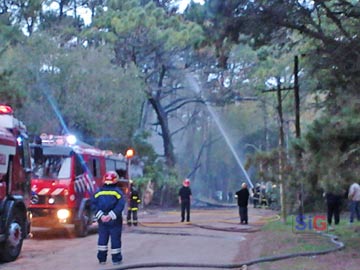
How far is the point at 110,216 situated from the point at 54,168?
710 centimetres

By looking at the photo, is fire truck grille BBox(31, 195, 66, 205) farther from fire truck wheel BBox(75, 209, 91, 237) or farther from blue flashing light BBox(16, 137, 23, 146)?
blue flashing light BBox(16, 137, 23, 146)

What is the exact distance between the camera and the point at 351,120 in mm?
10688

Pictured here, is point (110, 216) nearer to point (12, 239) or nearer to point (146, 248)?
point (12, 239)

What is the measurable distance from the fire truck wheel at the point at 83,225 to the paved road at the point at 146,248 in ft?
0.79

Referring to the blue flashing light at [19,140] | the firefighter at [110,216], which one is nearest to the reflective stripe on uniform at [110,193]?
the firefighter at [110,216]

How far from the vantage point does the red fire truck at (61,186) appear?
17922 millimetres

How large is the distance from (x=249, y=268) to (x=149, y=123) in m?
43.0

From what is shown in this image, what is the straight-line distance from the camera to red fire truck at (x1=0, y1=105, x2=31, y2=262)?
41.6ft

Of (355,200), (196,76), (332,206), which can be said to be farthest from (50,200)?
(196,76)

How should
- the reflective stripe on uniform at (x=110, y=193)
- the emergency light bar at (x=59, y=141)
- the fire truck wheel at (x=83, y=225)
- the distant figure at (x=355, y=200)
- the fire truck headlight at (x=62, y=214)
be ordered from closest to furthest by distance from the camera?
the reflective stripe on uniform at (x=110, y=193)
the fire truck headlight at (x=62, y=214)
the fire truck wheel at (x=83, y=225)
the emergency light bar at (x=59, y=141)
the distant figure at (x=355, y=200)

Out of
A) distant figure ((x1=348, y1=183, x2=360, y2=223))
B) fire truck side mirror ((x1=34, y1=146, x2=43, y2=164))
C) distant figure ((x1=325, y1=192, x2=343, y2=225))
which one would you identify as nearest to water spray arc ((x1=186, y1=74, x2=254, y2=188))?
distant figure ((x1=348, y1=183, x2=360, y2=223))

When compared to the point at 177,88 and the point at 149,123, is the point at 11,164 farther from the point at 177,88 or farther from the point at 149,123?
the point at 149,123

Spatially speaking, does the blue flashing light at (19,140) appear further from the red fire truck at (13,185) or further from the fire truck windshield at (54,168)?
the fire truck windshield at (54,168)

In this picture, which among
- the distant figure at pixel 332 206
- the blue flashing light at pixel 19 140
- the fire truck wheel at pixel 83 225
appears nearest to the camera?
the blue flashing light at pixel 19 140
